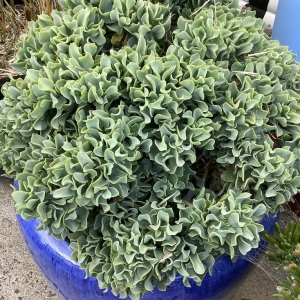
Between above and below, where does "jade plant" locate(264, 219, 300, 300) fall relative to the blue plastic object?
below

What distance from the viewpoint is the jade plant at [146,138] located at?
91 cm

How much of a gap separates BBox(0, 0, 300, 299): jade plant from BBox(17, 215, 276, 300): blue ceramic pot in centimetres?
6

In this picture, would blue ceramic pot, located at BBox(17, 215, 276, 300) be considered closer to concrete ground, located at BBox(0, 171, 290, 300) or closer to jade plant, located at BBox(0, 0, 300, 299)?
jade plant, located at BBox(0, 0, 300, 299)

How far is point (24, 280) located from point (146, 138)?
1.05 meters

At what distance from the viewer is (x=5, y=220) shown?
192 cm

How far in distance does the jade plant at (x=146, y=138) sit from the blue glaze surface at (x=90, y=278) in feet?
0.19

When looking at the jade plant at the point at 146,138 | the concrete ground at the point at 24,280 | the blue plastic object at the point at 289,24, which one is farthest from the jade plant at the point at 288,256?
the blue plastic object at the point at 289,24

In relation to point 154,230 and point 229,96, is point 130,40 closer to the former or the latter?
point 229,96

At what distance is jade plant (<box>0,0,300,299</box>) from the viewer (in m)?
0.91

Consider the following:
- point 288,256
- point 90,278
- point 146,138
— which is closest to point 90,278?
point 90,278

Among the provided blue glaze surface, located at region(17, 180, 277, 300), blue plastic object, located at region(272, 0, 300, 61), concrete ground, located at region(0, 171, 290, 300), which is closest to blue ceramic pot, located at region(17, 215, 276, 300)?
blue glaze surface, located at region(17, 180, 277, 300)

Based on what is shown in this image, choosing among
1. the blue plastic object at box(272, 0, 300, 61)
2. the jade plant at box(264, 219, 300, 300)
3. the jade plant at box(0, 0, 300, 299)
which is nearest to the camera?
the jade plant at box(0, 0, 300, 299)

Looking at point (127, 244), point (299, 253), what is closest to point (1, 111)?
point (127, 244)

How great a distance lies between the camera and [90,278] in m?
1.06
